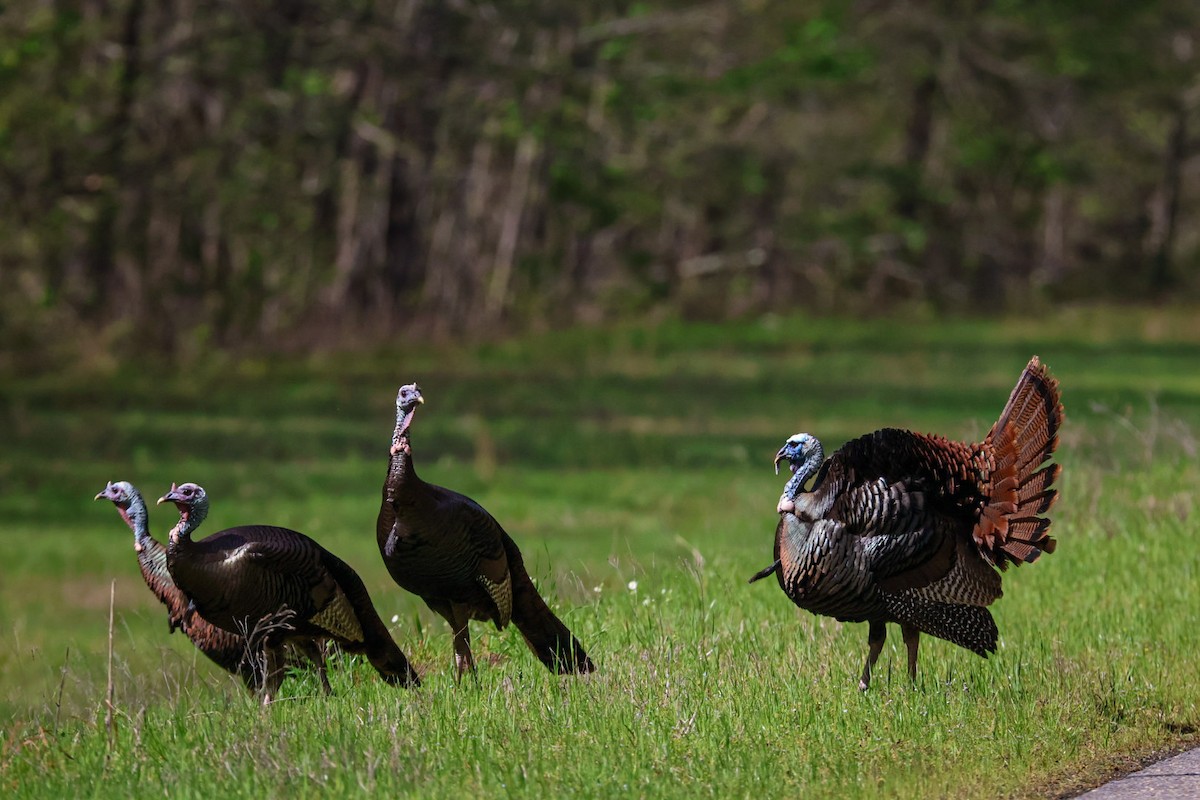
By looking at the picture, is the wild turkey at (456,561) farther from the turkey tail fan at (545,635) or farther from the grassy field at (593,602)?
the grassy field at (593,602)

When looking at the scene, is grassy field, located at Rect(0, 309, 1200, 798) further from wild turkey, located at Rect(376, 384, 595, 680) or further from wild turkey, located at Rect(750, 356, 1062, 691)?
wild turkey, located at Rect(750, 356, 1062, 691)

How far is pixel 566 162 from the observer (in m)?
→ 34.8

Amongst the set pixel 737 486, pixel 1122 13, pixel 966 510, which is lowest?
pixel 737 486

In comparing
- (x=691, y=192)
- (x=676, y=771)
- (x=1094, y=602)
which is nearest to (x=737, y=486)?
(x=1094, y=602)

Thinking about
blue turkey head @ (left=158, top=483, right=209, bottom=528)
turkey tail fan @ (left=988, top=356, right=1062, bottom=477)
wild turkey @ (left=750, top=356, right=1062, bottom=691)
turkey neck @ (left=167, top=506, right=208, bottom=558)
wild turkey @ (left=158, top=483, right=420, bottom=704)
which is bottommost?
wild turkey @ (left=158, top=483, right=420, bottom=704)

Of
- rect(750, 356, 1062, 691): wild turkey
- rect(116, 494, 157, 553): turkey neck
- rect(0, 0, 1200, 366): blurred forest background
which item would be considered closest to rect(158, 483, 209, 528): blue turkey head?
rect(116, 494, 157, 553): turkey neck

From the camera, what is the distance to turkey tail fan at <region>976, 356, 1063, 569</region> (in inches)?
332

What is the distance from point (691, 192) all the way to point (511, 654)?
3300cm

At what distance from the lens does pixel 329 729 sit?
7738 millimetres

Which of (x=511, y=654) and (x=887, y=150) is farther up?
(x=887, y=150)

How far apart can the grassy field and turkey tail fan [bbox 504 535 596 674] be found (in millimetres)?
103

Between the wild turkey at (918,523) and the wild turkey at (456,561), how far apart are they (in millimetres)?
1030

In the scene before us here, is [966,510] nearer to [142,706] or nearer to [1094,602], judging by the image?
[1094,602]

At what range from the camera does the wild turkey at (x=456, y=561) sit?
7.70m
